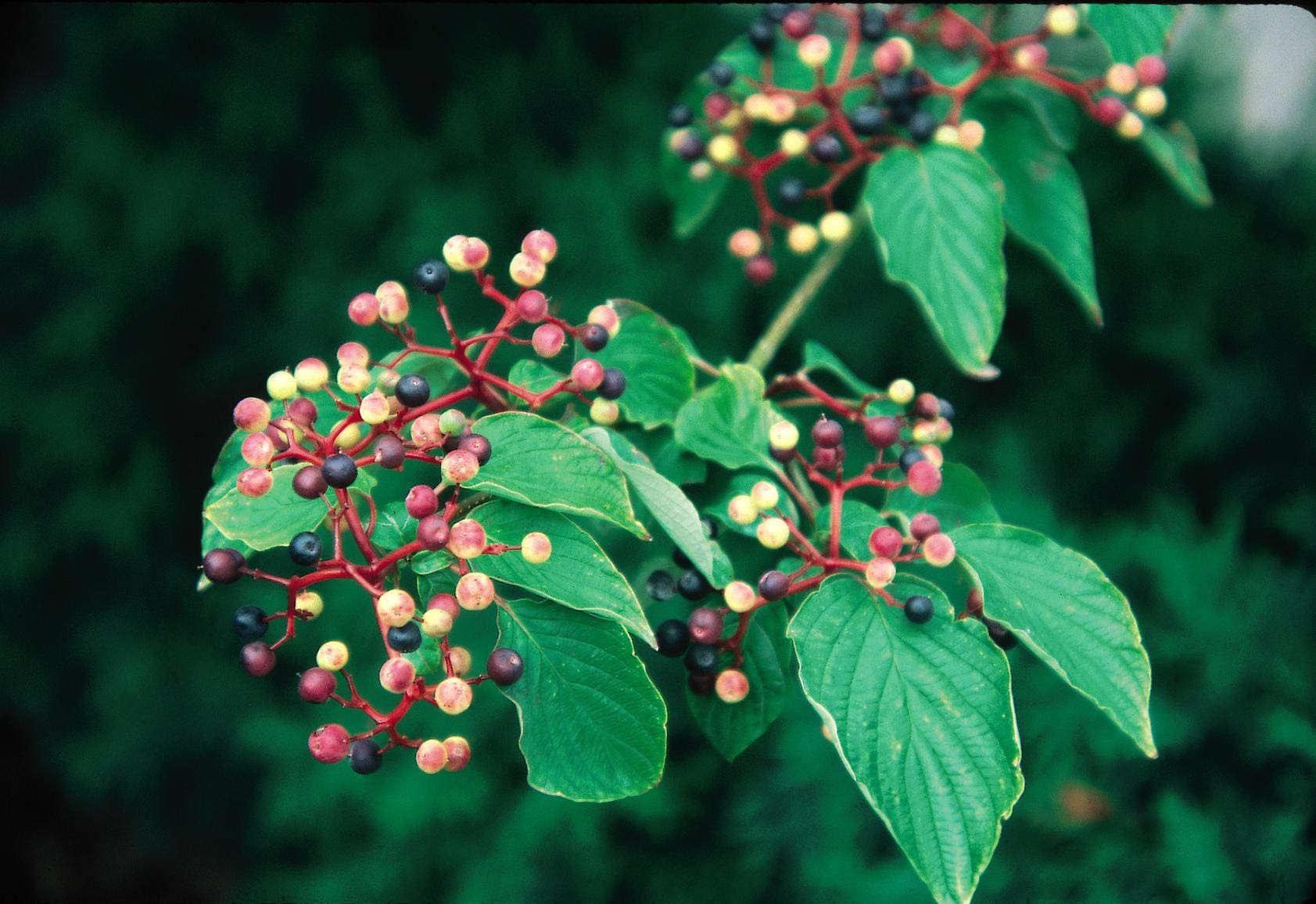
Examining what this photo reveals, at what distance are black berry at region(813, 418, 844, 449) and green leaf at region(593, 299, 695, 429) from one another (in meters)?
0.16

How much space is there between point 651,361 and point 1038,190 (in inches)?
21.2

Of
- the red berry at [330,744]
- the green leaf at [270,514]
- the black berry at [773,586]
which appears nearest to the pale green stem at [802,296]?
the black berry at [773,586]

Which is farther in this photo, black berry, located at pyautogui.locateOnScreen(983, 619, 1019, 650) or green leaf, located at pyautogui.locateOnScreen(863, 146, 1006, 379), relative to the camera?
green leaf, located at pyautogui.locateOnScreen(863, 146, 1006, 379)

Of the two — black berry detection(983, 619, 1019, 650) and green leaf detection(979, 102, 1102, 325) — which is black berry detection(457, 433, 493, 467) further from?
green leaf detection(979, 102, 1102, 325)

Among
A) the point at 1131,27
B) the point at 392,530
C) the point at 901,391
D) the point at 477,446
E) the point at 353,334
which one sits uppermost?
the point at 1131,27

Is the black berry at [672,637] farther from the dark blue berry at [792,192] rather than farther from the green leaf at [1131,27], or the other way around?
the green leaf at [1131,27]

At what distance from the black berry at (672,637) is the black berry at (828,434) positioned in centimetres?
19

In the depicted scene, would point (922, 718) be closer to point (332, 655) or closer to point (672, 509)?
point (672, 509)

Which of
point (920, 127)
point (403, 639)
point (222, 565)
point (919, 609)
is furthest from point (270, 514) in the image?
point (920, 127)

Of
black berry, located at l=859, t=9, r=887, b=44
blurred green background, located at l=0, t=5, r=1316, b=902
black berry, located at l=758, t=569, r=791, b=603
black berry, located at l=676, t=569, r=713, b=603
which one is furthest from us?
blurred green background, located at l=0, t=5, r=1316, b=902

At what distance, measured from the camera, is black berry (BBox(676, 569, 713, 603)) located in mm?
924

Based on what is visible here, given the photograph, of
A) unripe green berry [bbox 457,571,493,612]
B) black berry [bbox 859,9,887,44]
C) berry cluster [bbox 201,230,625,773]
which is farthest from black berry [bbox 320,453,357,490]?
black berry [bbox 859,9,887,44]

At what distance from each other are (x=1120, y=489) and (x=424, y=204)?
117 cm

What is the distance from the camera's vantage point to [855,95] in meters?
1.24
